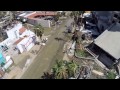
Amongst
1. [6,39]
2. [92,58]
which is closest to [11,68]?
[6,39]

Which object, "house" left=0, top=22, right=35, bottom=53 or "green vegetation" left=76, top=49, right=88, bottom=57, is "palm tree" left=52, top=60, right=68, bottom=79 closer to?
"green vegetation" left=76, top=49, right=88, bottom=57

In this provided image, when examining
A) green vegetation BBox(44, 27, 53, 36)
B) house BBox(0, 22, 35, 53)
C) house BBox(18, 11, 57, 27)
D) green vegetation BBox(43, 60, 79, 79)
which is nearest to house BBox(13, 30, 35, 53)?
house BBox(0, 22, 35, 53)

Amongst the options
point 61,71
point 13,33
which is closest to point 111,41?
point 61,71

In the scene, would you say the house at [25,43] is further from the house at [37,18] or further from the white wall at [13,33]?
the house at [37,18]

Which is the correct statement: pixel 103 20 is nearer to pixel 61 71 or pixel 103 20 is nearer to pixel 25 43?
pixel 25 43

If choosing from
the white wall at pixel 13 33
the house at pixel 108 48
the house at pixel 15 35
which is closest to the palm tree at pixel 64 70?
the house at pixel 108 48
